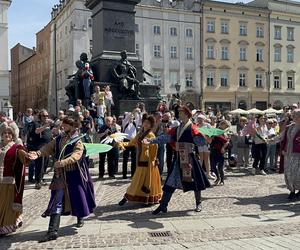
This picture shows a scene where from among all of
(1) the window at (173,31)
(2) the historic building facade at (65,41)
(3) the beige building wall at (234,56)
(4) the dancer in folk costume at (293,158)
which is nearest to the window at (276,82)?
(3) the beige building wall at (234,56)

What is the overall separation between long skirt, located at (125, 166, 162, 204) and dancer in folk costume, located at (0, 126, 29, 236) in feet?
8.03

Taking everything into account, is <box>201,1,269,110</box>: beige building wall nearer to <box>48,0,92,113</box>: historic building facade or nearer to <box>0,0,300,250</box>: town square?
<box>48,0,92,113</box>: historic building facade

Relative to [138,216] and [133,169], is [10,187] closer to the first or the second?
[138,216]

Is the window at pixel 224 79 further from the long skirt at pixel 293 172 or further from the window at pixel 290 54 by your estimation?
the long skirt at pixel 293 172

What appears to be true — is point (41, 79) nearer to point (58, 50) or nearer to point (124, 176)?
point (58, 50)

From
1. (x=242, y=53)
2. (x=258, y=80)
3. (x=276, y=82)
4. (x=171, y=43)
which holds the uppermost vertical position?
(x=171, y=43)

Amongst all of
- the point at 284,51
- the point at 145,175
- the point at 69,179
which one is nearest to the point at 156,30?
the point at 284,51

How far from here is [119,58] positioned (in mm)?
17609

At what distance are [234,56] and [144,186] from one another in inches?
A: 2081

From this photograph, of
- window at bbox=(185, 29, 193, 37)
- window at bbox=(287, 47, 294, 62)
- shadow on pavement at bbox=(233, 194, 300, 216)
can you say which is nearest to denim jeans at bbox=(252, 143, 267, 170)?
shadow on pavement at bbox=(233, 194, 300, 216)

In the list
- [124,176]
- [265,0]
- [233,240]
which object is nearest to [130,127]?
[124,176]

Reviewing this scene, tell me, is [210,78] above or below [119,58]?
above

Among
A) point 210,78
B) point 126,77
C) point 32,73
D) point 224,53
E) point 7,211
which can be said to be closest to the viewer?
point 7,211

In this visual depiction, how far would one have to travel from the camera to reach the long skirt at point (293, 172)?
917 cm
